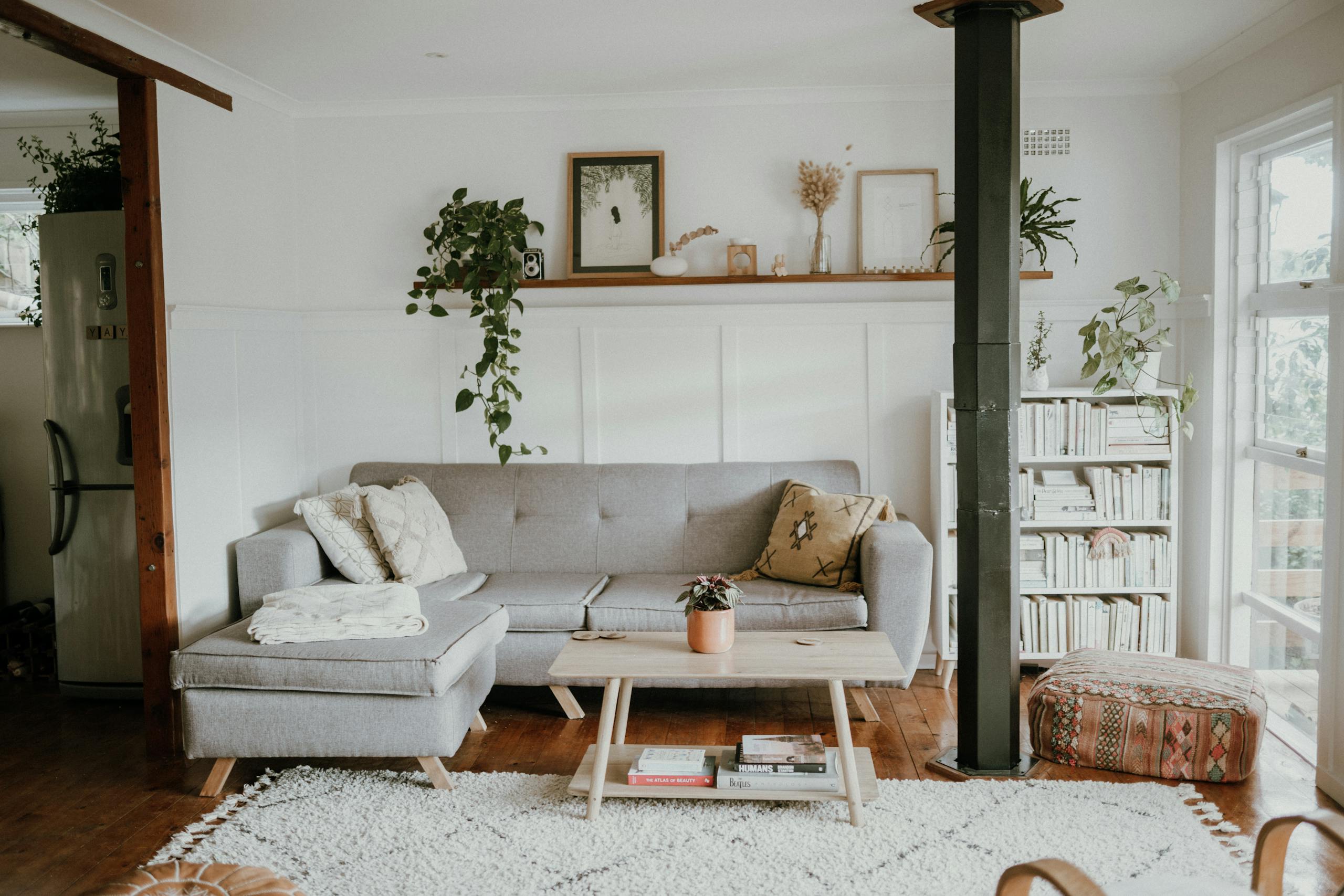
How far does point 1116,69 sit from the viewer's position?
13.8 ft

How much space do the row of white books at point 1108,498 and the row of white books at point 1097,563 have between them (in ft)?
0.27

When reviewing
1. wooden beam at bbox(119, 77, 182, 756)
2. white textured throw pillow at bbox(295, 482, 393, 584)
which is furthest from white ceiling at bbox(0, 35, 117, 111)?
white textured throw pillow at bbox(295, 482, 393, 584)

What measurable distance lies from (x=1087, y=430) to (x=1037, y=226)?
905mm

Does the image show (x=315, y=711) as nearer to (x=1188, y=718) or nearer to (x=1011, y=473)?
(x=1011, y=473)

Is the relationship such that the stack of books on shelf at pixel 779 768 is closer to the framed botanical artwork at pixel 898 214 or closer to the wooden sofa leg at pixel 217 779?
the wooden sofa leg at pixel 217 779

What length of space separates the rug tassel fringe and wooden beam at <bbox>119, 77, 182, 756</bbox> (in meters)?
0.52

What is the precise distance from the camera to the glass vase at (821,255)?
14.5ft

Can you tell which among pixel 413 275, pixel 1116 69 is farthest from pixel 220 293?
pixel 1116 69

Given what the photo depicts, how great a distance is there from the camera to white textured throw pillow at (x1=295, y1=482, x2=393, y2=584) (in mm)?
3912

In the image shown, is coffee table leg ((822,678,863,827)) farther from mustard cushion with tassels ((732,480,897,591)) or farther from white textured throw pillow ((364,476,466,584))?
white textured throw pillow ((364,476,466,584))

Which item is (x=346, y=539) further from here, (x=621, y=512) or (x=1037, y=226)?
(x=1037, y=226)

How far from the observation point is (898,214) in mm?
4473

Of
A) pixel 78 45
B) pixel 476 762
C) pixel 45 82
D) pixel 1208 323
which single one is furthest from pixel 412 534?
pixel 1208 323

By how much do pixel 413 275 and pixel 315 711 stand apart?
2248mm
